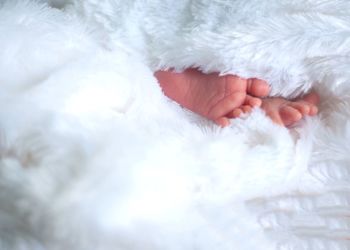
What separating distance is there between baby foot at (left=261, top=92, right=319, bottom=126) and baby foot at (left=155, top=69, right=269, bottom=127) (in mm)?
15

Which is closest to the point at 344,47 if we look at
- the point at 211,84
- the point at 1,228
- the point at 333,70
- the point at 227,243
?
the point at 333,70

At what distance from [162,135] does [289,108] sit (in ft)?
0.63

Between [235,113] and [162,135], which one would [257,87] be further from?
[162,135]

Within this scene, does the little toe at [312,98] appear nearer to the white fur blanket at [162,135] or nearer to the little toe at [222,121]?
the white fur blanket at [162,135]

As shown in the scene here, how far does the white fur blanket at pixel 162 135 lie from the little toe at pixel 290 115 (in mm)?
15

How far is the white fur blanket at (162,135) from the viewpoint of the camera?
13.2 inches

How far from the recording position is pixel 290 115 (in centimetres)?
54

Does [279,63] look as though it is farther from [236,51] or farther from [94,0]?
[94,0]

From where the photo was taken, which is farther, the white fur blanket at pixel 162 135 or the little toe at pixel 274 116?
the little toe at pixel 274 116

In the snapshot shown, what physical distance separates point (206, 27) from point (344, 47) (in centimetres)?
16

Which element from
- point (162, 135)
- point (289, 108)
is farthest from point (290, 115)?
point (162, 135)

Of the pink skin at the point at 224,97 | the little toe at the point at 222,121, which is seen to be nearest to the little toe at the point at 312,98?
the pink skin at the point at 224,97

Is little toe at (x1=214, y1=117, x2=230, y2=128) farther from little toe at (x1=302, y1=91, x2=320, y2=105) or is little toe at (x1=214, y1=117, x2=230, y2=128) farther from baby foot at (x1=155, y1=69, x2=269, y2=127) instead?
little toe at (x1=302, y1=91, x2=320, y2=105)

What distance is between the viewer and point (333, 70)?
55 centimetres
